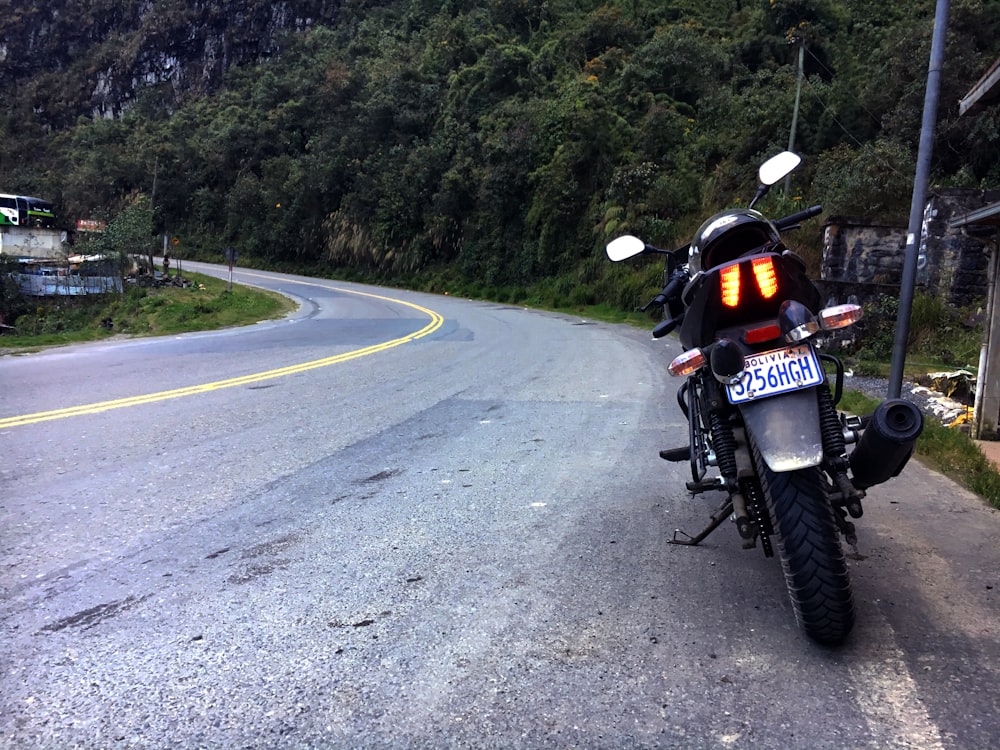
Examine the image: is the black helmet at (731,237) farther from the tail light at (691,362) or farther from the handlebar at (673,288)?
the tail light at (691,362)

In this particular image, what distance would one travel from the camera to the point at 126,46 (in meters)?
83.2

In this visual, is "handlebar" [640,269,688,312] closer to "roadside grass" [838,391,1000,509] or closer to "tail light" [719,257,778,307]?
"tail light" [719,257,778,307]

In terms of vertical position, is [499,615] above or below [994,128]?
below

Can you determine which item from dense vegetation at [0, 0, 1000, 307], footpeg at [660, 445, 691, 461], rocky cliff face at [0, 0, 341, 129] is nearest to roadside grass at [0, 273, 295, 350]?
dense vegetation at [0, 0, 1000, 307]

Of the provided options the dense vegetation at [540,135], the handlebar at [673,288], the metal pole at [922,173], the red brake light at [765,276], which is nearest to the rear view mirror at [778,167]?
the handlebar at [673,288]

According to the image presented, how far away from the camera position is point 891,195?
18.5 metres

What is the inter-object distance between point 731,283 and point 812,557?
4.47 feet

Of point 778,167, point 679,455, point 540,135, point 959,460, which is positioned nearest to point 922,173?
point 959,460

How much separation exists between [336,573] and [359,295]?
31.5 m

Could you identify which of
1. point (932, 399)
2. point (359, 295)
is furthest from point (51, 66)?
point (932, 399)

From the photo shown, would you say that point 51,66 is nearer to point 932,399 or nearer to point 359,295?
point 359,295

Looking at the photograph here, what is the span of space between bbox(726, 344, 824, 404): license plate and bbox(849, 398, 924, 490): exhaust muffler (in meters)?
0.35

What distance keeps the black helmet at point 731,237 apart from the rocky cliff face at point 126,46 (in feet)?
256

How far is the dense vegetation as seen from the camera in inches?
920
